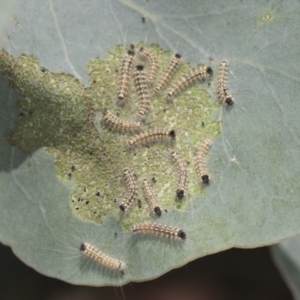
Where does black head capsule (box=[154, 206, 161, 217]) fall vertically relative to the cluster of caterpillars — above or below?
below

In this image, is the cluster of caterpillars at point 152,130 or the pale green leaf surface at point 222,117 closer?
the pale green leaf surface at point 222,117

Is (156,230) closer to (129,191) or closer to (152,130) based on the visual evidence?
(129,191)

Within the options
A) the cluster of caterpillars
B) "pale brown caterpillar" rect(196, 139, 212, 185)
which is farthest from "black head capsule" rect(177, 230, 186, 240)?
"pale brown caterpillar" rect(196, 139, 212, 185)

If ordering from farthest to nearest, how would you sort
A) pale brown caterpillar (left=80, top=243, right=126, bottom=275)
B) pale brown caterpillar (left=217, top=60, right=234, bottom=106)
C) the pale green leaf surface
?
pale brown caterpillar (left=80, top=243, right=126, bottom=275), pale brown caterpillar (left=217, top=60, right=234, bottom=106), the pale green leaf surface

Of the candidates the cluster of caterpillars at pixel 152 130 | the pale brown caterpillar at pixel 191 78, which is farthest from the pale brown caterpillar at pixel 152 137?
the pale brown caterpillar at pixel 191 78

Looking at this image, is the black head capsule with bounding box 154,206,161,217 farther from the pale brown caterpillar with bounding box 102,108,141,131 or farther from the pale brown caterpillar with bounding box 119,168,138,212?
the pale brown caterpillar with bounding box 102,108,141,131

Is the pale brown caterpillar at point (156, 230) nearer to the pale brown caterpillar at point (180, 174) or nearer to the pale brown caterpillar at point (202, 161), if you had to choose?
the pale brown caterpillar at point (180, 174)
